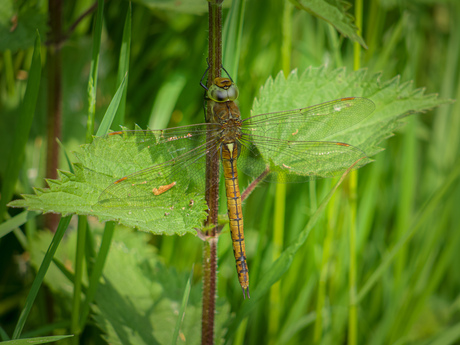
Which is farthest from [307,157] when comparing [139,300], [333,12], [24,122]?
[24,122]

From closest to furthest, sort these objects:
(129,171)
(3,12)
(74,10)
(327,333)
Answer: (129,171) → (3,12) → (327,333) → (74,10)

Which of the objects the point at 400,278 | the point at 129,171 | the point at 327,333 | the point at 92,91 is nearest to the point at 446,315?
the point at 400,278

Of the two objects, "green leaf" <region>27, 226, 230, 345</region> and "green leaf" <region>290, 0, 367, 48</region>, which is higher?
"green leaf" <region>290, 0, 367, 48</region>

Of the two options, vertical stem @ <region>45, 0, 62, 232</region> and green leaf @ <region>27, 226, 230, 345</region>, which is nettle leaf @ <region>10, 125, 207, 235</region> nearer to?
green leaf @ <region>27, 226, 230, 345</region>

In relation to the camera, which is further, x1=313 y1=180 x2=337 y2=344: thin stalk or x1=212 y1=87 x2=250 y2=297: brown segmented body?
x1=313 y1=180 x2=337 y2=344: thin stalk

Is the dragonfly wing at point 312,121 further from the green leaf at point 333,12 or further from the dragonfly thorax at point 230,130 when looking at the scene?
the green leaf at point 333,12

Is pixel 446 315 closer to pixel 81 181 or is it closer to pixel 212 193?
pixel 212 193

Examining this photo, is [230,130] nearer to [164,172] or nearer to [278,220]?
[164,172]

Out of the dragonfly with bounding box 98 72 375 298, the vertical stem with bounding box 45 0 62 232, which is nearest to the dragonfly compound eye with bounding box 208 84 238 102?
the dragonfly with bounding box 98 72 375 298
